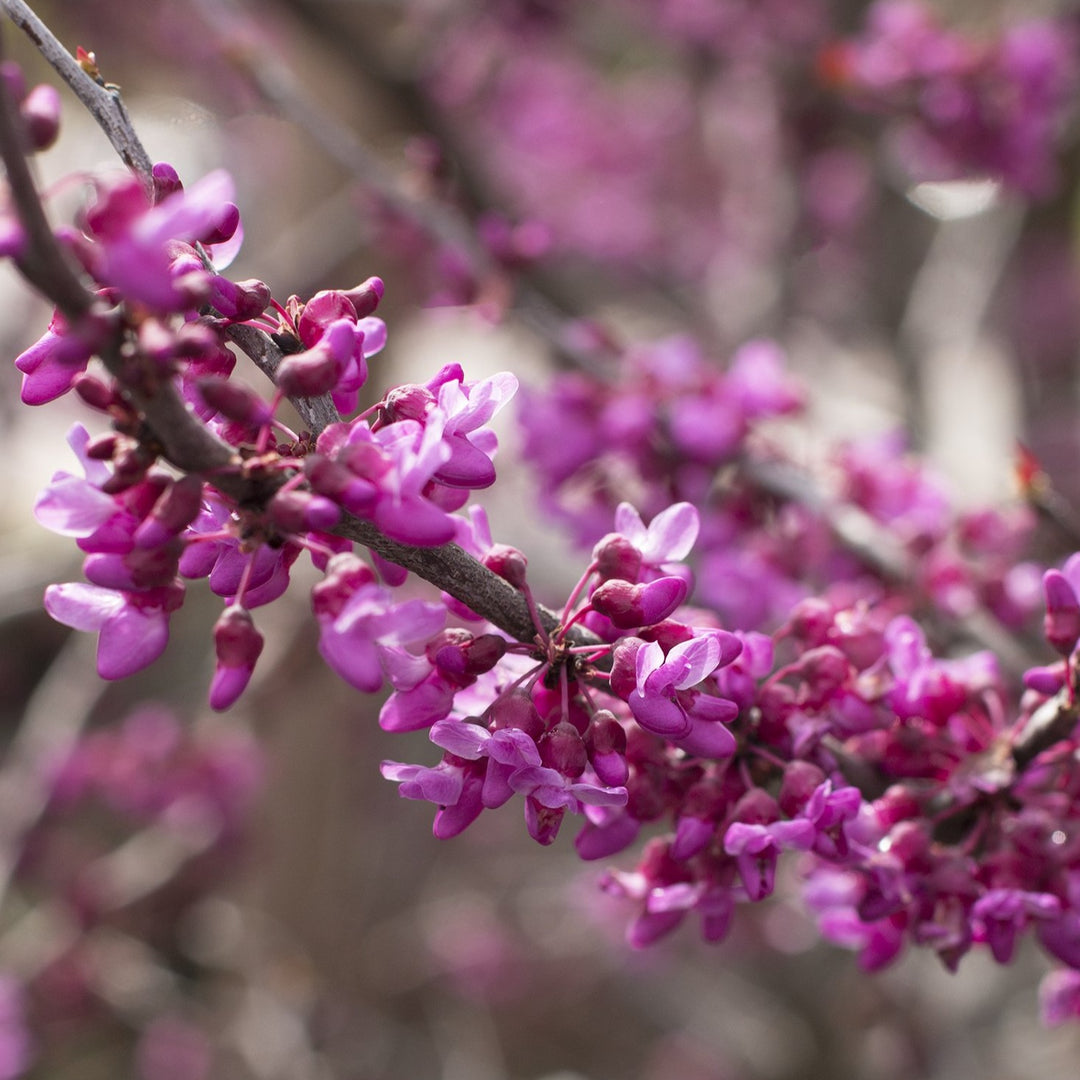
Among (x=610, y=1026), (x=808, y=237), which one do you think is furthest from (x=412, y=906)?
(x=808, y=237)

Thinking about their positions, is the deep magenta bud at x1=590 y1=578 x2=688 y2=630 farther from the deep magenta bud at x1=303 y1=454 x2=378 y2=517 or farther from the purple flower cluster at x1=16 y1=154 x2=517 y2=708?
the deep magenta bud at x1=303 y1=454 x2=378 y2=517

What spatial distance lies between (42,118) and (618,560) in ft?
2.29

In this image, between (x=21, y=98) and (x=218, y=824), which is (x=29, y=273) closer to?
(x=21, y=98)

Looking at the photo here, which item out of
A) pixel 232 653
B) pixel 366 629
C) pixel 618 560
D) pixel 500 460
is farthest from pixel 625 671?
pixel 500 460

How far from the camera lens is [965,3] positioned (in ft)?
21.7

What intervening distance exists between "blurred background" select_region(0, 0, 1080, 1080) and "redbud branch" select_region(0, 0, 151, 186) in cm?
133

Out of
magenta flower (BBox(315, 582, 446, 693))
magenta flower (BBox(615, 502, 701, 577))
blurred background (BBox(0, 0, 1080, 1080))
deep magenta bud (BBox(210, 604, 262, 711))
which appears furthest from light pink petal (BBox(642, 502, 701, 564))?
Answer: blurred background (BBox(0, 0, 1080, 1080))

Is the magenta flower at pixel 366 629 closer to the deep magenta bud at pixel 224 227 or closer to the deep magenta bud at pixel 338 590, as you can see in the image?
the deep magenta bud at pixel 338 590

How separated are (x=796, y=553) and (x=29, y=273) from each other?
5.23 feet

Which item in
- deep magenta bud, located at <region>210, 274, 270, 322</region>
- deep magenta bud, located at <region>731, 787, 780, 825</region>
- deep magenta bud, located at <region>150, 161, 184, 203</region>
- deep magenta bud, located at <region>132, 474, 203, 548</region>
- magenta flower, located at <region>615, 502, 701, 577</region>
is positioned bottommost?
deep magenta bud, located at <region>731, 787, 780, 825</region>

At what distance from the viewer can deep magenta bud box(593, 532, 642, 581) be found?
110cm

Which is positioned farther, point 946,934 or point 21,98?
point 946,934

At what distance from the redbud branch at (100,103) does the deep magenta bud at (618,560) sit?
0.63 metres

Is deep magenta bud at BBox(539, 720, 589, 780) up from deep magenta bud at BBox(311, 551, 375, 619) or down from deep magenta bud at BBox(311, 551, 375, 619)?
down
